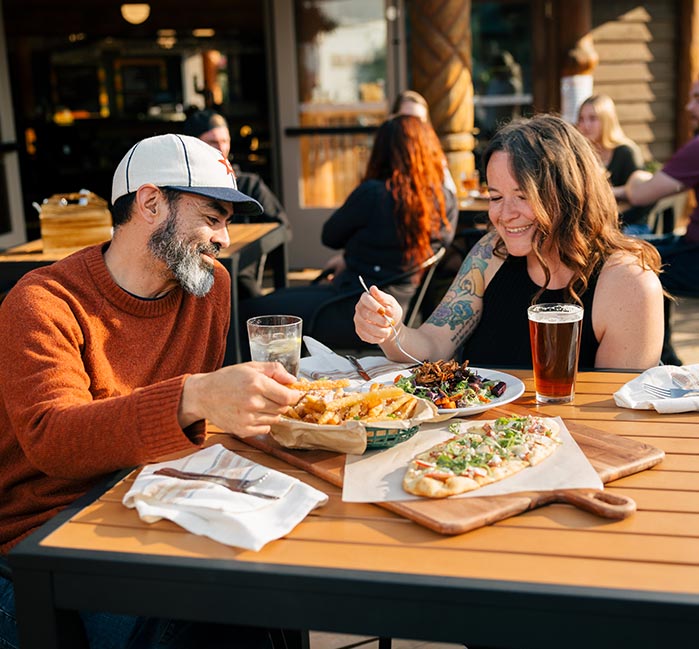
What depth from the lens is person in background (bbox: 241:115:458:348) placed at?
156 inches

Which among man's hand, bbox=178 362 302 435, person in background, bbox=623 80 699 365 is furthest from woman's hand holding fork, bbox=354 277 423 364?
person in background, bbox=623 80 699 365

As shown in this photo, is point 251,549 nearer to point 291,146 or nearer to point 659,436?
point 659,436

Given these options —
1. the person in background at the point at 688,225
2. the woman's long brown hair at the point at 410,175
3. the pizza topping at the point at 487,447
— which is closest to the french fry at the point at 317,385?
the pizza topping at the point at 487,447

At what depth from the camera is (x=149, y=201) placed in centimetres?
183

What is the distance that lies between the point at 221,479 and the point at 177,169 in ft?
2.24

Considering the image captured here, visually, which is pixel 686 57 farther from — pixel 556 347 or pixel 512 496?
pixel 512 496

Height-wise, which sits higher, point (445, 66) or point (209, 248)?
point (445, 66)

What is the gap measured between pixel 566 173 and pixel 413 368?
2.04ft

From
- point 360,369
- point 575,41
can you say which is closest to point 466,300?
point 360,369

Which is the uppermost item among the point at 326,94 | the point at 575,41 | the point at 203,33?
the point at 203,33

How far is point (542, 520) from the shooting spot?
51.1 inches

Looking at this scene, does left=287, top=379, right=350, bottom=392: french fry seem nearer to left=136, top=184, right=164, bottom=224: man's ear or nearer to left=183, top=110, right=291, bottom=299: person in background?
left=136, top=184, right=164, bottom=224: man's ear

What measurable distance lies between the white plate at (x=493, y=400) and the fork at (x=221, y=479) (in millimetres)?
418

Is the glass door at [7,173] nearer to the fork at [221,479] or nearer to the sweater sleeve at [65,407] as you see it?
the sweater sleeve at [65,407]
